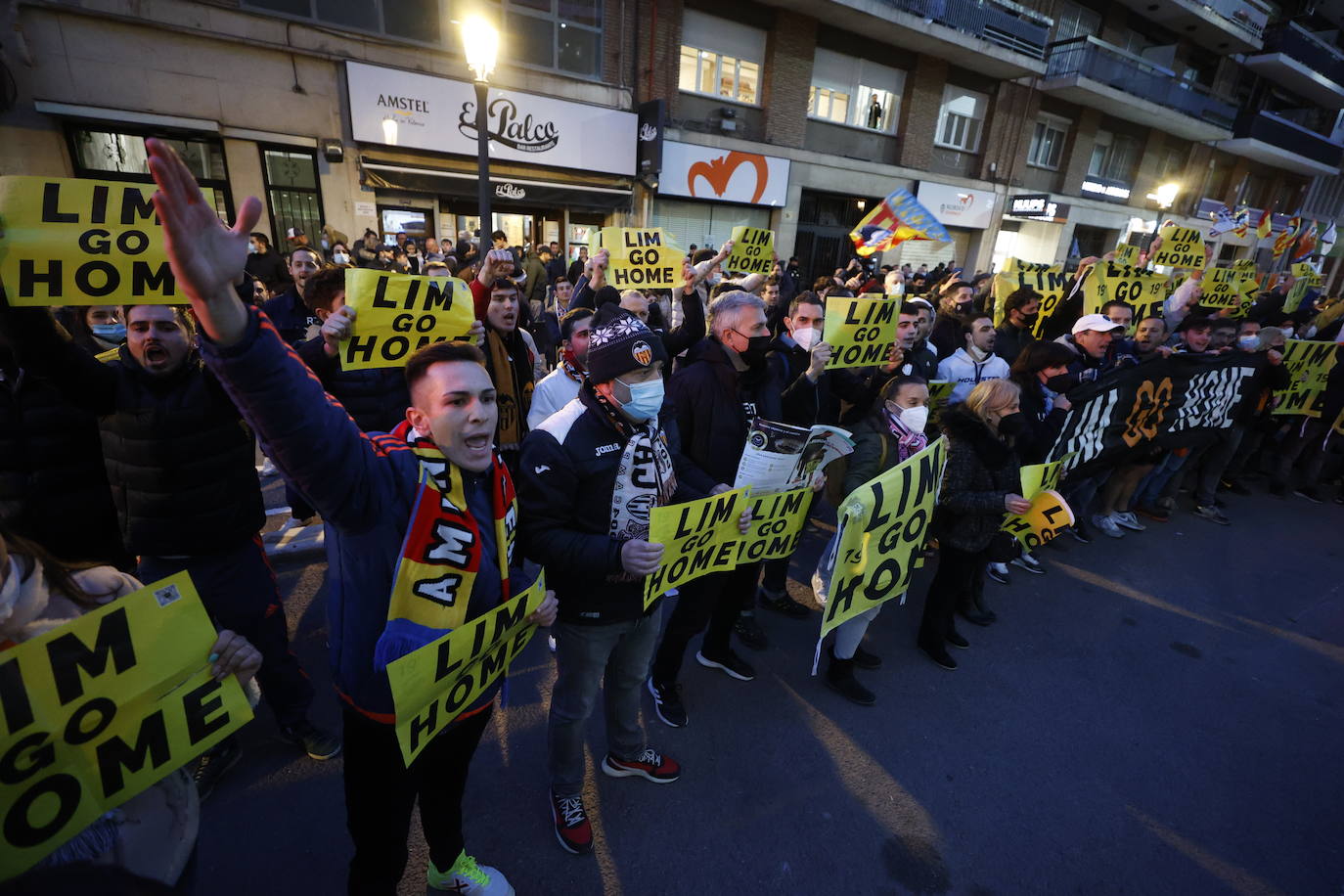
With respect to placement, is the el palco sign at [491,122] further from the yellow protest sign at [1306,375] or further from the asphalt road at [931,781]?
the yellow protest sign at [1306,375]

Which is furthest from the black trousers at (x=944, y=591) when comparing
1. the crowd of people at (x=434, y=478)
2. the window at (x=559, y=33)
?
the window at (x=559, y=33)

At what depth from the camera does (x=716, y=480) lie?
10.4 feet

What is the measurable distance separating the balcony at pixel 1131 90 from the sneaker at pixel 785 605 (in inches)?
897

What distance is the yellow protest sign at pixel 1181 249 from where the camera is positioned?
841cm

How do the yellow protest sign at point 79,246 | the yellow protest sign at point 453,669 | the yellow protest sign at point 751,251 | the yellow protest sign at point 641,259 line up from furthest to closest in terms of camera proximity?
the yellow protest sign at point 751,251
the yellow protest sign at point 641,259
the yellow protest sign at point 79,246
the yellow protest sign at point 453,669

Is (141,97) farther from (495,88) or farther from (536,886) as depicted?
(536,886)

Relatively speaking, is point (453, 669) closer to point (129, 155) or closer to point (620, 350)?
point (620, 350)

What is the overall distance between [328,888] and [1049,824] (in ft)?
10.6

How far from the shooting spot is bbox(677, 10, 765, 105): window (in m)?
14.6

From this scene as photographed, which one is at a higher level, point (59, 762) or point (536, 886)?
point (59, 762)

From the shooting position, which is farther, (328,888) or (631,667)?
(631,667)

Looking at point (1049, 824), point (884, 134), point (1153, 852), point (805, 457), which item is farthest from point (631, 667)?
point (884, 134)

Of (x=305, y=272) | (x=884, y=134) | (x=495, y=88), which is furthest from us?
(x=884, y=134)

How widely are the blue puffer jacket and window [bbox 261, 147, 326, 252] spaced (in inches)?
510
